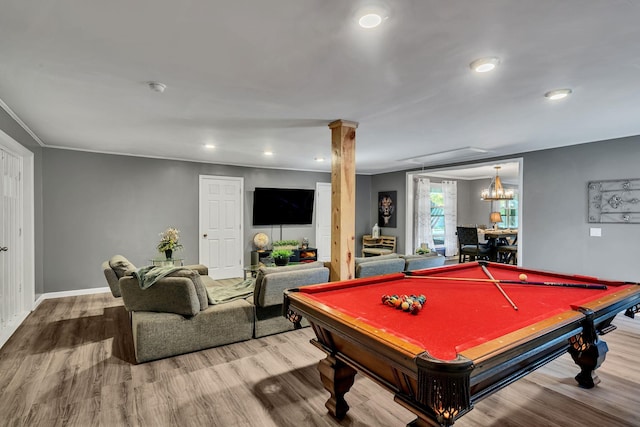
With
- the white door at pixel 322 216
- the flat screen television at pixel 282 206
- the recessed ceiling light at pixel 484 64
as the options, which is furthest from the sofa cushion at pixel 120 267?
the white door at pixel 322 216

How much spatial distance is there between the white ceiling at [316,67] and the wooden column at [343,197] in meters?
0.23

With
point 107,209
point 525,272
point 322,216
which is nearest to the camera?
point 525,272

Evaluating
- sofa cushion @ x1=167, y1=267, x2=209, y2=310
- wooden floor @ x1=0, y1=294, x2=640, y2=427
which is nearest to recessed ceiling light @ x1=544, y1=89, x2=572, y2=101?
wooden floor @ x1=0, y1=294, x2=640, y2=427

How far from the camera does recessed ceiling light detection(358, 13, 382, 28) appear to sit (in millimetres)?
1637

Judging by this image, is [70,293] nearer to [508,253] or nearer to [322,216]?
[322,216]

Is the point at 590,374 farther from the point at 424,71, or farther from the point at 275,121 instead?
the point at 275,121

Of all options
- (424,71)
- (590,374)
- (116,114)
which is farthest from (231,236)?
(590,374)

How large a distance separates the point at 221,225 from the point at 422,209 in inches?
211

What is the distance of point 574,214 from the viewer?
15.6 ft

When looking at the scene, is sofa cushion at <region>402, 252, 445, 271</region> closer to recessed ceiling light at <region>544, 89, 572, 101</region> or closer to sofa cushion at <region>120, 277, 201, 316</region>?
recessed ceiling light at <region>544, 89, 572, 101</region>

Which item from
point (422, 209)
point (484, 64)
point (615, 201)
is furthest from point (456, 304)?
point (422, 209)

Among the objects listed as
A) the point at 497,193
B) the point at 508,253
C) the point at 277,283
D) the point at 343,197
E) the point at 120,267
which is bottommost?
the point at 508,253

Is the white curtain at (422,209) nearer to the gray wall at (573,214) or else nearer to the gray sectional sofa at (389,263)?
the gray wall at (573,214)

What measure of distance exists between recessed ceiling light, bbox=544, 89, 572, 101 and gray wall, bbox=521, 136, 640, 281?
247 centimetres
